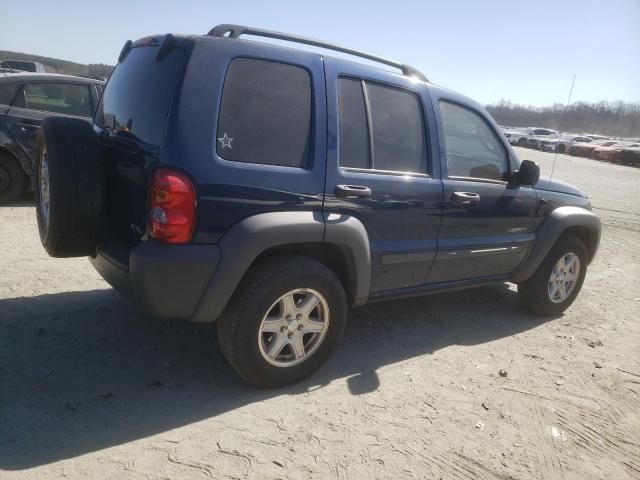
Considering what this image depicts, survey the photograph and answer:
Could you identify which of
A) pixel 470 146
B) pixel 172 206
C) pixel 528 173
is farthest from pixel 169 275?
pixel 528 173

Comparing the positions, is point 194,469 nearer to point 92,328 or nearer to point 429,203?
point 92,328

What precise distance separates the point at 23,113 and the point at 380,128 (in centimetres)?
523

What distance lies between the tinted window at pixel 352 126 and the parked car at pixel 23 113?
4.93 meters

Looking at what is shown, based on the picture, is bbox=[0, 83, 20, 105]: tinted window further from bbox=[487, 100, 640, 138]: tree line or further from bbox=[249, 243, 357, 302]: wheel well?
bbox=[487, 100, 640, 138]: tree line

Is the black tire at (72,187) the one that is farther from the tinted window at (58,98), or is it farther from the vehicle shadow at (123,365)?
the tinted window at (58,98)

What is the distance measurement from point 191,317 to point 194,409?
0.52m

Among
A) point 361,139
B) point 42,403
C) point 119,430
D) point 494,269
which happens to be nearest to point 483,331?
point 494,269

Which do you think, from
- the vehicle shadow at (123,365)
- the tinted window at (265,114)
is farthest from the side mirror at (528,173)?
the tinted window at (265,114)

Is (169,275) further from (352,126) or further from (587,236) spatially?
(587,236)

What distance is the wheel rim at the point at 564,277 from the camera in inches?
177

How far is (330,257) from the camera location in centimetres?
309

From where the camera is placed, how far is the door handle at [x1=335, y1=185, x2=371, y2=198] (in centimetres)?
282

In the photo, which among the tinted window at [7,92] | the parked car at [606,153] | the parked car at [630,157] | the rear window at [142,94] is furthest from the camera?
the parked car at [606,153]

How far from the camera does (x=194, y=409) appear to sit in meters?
2.67
